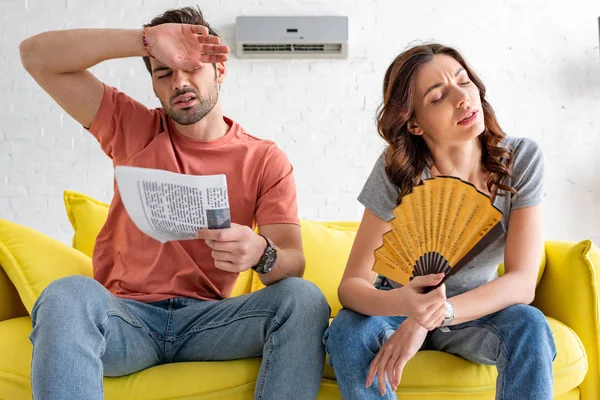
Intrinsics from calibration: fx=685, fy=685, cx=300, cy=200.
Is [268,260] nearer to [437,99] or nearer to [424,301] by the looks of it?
[424,301]

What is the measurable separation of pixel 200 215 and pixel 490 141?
869mm

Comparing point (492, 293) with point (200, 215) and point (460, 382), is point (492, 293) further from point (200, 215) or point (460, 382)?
point (200, 215)

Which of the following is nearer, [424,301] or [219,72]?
[424,301]

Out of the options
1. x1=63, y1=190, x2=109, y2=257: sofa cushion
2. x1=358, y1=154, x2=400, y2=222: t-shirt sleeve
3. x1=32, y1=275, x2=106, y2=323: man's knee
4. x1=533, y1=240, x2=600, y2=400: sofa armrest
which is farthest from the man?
x1=533, y1=240, x2=600, y2=400: sofa armrest

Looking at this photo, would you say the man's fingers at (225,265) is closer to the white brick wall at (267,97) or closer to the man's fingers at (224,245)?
the man's fingers at (224,245)

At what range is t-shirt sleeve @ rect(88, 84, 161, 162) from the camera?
2096 mm

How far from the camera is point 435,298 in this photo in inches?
60.1

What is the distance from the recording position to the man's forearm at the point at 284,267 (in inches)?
72.7

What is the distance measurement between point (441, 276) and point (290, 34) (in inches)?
91.2

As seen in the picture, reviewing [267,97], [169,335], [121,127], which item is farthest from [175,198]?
[267,97]

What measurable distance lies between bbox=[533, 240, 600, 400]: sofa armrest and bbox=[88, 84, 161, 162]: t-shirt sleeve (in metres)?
1.33

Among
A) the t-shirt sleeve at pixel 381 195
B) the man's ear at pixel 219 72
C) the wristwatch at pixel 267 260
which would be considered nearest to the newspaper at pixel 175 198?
the wristwatch at pixel 267 260

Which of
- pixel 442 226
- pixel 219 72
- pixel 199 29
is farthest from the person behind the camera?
pixel 219 72

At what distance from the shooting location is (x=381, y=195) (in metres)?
1.91
